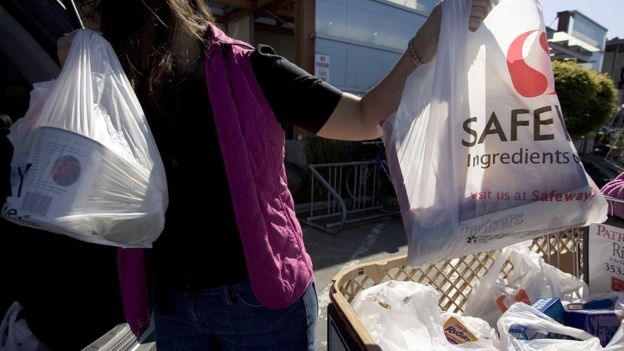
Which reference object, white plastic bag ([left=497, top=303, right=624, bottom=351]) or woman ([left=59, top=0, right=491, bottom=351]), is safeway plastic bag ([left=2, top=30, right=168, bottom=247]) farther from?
white plastic bag ([left=497, top=303, right=624, bottom=351])

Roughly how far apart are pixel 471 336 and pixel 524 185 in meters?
0.46

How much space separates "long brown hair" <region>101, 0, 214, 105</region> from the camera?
91cm

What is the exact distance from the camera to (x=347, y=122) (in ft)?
3.00

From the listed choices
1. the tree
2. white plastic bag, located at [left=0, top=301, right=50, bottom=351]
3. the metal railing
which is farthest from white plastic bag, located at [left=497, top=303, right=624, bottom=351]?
the tree

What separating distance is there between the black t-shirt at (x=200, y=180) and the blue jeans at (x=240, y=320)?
5 centimetres

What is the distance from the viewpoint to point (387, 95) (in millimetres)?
925

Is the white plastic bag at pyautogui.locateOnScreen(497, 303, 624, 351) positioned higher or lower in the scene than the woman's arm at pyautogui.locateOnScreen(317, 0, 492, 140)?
lower

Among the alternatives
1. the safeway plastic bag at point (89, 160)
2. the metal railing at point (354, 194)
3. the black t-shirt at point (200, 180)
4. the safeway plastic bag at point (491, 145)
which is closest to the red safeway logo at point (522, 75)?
the safeway plastic bag at point (491, 145)

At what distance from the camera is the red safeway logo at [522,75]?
958 mm

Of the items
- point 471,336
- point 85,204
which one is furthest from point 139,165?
point 471,336

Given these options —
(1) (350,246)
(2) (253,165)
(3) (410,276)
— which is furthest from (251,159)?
(1) (350,246)

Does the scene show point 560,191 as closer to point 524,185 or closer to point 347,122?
point 524,185

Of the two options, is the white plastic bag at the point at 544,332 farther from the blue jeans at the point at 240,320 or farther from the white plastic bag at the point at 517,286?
the blue jeans at the point at 240,320

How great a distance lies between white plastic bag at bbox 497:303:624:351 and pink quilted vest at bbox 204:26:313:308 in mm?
567
